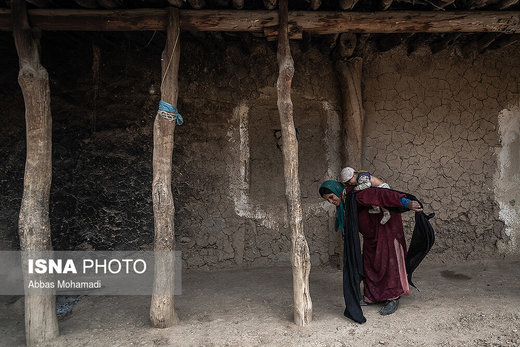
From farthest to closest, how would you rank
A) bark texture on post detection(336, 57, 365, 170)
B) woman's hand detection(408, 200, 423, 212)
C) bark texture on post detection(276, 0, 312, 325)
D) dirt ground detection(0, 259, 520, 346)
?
bark texture on post detection(336, 57, 365, 170) < bark texture on post detection(276, 0, 312, 325) < woman's hand detection(408, 200, 423, 212) < dirt ground detection(0, 259, 520, 346)

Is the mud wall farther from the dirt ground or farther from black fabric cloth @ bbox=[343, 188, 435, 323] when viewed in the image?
black fabric cloth @ bbox=[343, 188, 435, 323]

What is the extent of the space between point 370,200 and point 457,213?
2.12 m

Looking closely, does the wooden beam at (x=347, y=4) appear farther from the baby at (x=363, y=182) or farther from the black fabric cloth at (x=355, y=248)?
the black fabric cloth at (x=355, y=248)

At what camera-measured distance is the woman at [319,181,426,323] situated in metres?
3.85

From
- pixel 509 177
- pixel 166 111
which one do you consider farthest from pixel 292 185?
pixel 509 177

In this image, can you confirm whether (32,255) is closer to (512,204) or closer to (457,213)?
(457,213)

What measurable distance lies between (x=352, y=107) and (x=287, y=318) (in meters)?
2.71

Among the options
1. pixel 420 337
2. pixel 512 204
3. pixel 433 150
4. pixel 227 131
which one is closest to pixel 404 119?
pixel 433 150

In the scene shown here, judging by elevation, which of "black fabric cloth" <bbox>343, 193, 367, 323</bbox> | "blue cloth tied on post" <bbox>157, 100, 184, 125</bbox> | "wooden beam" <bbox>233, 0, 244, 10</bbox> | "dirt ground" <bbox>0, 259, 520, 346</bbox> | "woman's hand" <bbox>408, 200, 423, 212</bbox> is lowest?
"dirt ground" <bbox>0, 259, 520, 346</bbox>

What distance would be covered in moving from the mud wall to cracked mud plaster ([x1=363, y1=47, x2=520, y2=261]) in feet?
0.04

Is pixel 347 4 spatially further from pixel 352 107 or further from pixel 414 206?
pixel 414 206

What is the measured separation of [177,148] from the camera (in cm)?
526

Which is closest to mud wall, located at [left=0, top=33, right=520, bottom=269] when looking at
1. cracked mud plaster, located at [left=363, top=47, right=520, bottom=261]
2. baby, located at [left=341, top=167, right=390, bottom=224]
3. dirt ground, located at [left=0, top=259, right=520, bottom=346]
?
cracked mud plaster, located at [left=363, top=47, right=520, bottom=261]

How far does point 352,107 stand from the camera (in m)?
5.25
